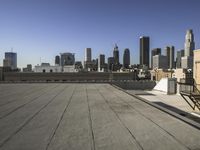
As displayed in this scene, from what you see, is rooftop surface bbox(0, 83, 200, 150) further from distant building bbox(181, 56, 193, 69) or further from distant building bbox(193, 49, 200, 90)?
distant building bbox(181, 56, 193, 69)

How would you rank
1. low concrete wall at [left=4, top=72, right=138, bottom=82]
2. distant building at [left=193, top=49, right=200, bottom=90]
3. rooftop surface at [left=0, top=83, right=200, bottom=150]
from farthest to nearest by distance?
low concrete wall at [left=4, top=72, right=138, bottom=82] → distant building at [left=193, top=49, right=200, bottom=90] → rooftop surface at [left=0, top=83, right=200, bottom=150]

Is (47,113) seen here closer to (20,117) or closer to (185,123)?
(20,117)

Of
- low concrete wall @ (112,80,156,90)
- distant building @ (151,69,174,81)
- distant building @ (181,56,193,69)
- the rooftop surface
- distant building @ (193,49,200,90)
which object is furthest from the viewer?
distant building @ (181,56,193,69)

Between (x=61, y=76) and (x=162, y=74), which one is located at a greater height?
(x=162, y=74)

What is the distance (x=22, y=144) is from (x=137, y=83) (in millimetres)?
56252

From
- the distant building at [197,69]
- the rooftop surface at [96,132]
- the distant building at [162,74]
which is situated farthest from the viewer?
the distant building at [162,74]

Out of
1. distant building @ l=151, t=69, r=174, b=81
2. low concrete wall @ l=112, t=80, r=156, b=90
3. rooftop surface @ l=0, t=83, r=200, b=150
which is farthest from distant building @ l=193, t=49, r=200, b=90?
distant building @ l=151, t=69, r=174, b=81

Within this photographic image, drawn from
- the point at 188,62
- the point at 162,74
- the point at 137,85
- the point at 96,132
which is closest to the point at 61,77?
the point at 162,74

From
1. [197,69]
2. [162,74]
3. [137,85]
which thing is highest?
[197,69]

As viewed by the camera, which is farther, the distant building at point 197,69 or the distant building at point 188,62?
the distant building at point 188,62

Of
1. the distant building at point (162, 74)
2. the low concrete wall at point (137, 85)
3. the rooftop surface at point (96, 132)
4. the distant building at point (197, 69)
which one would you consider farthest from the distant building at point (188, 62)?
the rooftop surface at point (96, 132)

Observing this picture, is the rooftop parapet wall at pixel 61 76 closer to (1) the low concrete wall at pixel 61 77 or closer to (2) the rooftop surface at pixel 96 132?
(1) the low concrete wall at pixel 61 77

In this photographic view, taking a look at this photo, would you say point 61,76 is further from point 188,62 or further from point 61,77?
point 188,62

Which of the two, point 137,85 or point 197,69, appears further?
point 137,85
